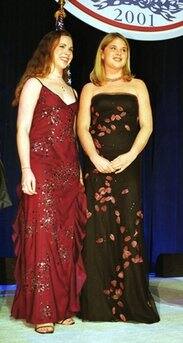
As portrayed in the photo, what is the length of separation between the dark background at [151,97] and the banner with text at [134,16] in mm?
451

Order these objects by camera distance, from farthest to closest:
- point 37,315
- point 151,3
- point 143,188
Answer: point 143,188, point 151,3, point 37,315

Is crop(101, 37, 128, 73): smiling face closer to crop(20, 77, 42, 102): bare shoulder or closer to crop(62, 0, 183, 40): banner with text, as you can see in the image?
crop(20, 77, 42, 102): bare shoulder

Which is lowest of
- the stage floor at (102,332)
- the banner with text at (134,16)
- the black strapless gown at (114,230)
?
the stage floor at (102,332)

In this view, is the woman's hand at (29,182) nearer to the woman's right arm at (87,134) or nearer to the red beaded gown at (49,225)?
the red beaded gown at (49,225)

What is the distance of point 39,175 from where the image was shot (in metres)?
2.88

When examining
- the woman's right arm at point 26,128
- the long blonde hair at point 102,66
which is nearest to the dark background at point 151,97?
the long blonde hair at point 102,66

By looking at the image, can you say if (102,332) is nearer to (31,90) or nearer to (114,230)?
(114,230)

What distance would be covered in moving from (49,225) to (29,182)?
240 millimetres

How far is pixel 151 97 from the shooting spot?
466 centimetres

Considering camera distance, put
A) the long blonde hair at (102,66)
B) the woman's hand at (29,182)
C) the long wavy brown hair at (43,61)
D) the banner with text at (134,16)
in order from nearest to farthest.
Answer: the woman's hand at (29,182) → the long wavy brown hair at (43,61) → the long blonde hair at (102,66) → the banner with text at (134,16)

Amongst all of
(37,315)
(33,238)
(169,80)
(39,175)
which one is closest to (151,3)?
(169,80)

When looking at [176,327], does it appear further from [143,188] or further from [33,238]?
[143,188]

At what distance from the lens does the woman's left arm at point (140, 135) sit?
9.73ft

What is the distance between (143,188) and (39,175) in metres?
1.94
